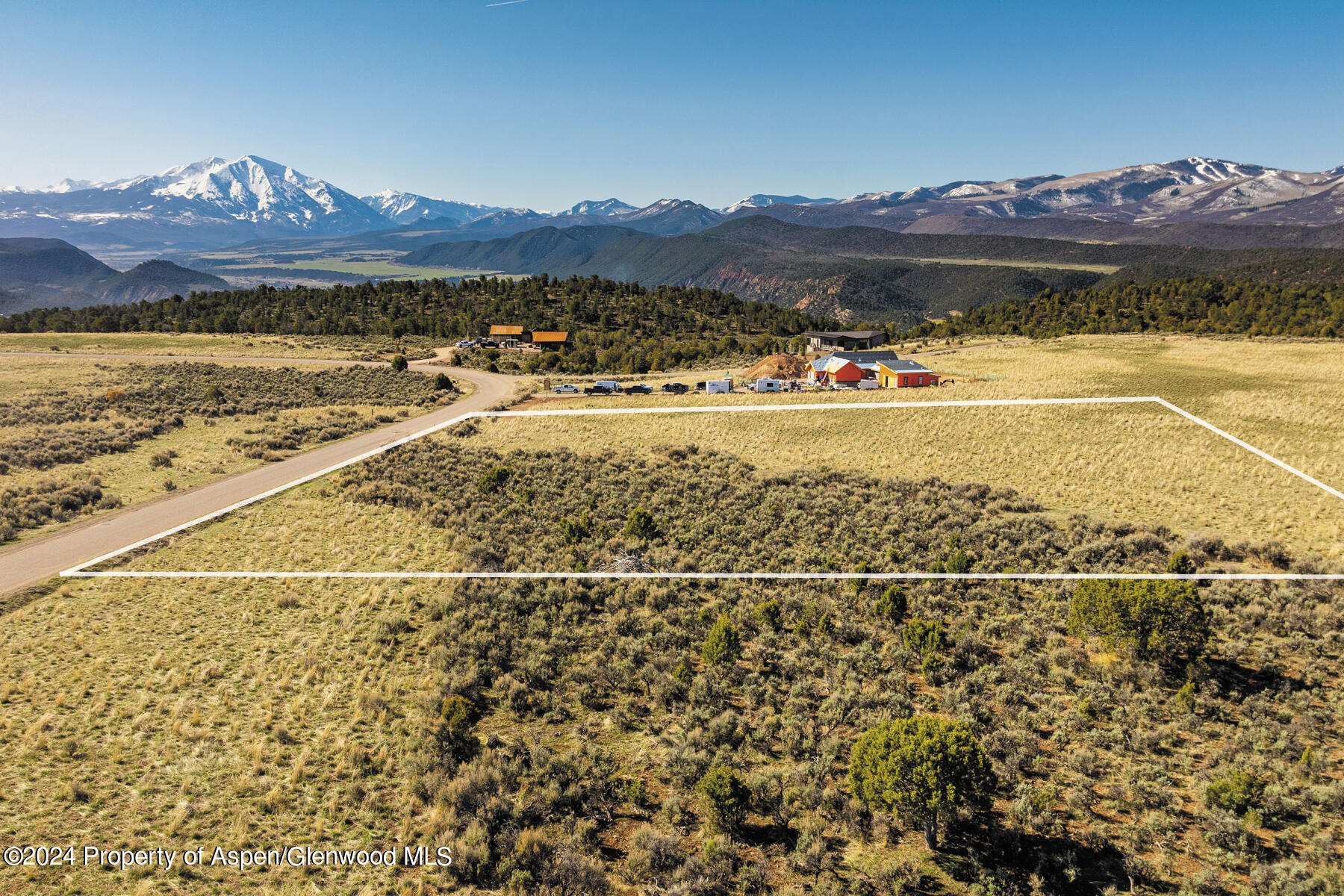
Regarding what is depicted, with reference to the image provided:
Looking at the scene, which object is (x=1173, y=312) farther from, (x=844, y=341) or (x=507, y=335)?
(x=507, y=335)

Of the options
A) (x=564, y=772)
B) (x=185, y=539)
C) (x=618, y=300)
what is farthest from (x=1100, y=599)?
(x=618, y=300)

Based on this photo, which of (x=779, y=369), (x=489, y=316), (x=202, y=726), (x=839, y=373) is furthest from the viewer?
(x=489, y=316)

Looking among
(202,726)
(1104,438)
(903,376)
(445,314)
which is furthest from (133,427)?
(445,314)

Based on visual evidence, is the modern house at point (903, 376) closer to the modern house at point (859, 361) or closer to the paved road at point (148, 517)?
the modern house at point (859, 361)

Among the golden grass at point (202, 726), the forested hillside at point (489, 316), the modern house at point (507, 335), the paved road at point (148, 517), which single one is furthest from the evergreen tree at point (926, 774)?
the modern house at point (507, 335)

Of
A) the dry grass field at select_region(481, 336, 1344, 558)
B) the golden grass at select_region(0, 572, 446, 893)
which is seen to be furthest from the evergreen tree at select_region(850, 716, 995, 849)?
the dry grass field at select_region(481, 336, 1344, 558)

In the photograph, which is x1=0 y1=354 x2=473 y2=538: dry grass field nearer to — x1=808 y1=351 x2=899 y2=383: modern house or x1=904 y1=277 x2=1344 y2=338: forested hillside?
x1=808 y1=351 x2=899 y2=383: modern house

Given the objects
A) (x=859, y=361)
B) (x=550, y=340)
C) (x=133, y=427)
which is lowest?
(x=133, y=427)
